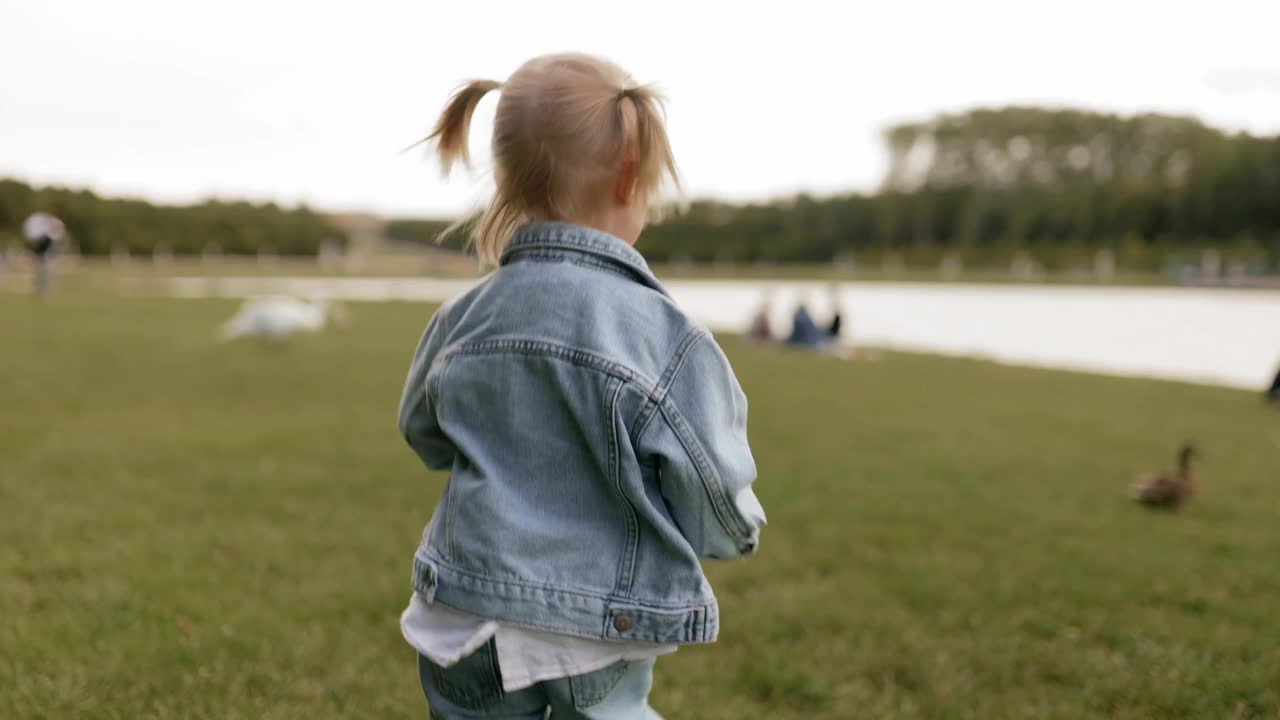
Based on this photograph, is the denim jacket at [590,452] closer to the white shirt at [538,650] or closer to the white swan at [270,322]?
the white shirt at [538,650]

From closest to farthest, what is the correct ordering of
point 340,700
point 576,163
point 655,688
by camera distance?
point 576,163 → point 340,700 → point 655,688

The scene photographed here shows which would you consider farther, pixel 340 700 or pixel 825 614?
pixel 825 614

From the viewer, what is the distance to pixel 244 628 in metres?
3.05

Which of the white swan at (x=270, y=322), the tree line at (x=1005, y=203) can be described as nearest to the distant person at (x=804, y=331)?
the white swan at (x=270, y=322)

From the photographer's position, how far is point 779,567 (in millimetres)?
3822

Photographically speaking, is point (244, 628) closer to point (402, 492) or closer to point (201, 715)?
point (201, 715)

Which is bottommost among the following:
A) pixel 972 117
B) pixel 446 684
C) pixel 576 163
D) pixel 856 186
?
pixel 446 684

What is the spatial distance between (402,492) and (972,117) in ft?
168

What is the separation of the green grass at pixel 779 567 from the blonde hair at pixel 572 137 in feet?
5.46

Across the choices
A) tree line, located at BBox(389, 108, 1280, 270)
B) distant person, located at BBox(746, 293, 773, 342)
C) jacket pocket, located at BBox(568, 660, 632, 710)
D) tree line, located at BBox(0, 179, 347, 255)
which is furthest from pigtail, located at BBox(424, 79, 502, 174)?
tree line, located at BBox(0, 179, 347, 255)

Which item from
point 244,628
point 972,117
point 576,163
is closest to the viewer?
point 576,163

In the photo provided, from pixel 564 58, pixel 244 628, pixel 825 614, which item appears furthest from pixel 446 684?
pixel 825 614

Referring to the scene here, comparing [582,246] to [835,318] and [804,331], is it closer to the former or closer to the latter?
[835,318]

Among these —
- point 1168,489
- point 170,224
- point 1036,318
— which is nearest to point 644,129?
point 1168,489
